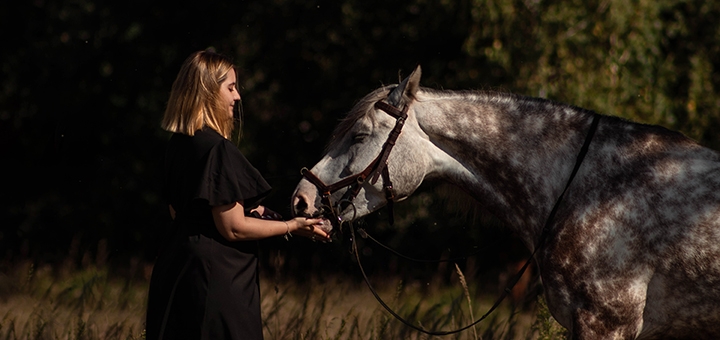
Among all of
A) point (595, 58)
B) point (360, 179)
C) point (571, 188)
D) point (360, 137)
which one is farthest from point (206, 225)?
point (595, 58)

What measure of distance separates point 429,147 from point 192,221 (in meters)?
1.34

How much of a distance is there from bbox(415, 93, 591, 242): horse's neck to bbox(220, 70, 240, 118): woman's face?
103 cm

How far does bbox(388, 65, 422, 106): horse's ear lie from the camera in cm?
382

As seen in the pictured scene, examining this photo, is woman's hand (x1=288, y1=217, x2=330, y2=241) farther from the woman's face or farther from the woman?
the woman's face

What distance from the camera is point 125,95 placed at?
28.8ft

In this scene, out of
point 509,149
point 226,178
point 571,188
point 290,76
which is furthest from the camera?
point 290,76

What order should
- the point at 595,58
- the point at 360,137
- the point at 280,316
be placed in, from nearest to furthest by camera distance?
1. the point at 360,137
2. the point at 280,316
3. the point at 595,58

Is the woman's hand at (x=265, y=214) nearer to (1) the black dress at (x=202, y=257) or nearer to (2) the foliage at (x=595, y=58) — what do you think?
(1) the black dress at (x=202, y=257)

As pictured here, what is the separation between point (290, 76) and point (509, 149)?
509 cm

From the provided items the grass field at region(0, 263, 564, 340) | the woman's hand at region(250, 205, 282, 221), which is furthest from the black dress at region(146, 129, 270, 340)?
the grass field at region(0, 263, 564, 340)

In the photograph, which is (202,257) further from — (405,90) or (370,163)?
(405,90)

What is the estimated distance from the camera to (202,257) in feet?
10.2

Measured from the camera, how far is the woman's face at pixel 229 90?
3.24 meters

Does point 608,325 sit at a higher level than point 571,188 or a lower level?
lower
